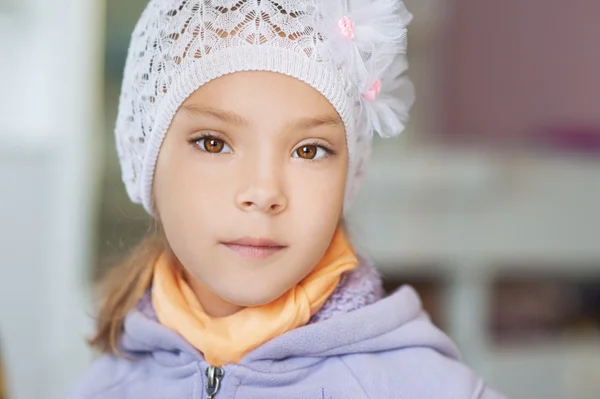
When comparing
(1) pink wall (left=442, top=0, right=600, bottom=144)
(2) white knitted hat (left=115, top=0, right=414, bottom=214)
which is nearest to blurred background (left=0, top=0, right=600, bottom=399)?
(1) pink wall (left=442, top=0, right=600, bottom=144)

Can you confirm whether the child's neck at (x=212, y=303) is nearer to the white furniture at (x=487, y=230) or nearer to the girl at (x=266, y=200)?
the girl at (x=266, y=200)

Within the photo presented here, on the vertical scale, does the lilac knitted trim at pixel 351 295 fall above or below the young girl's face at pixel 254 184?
below

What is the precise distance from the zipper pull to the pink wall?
2031 mm

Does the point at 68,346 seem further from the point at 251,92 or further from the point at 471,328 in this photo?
the point at 251,92

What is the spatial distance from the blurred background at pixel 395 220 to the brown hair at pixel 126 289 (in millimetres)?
826

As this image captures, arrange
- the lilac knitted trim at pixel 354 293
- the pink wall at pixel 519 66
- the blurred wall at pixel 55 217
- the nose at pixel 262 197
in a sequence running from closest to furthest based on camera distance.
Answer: the nose at pixel 262 197 → the lilac knitted trim at pixel 354 293 → the blurred wall at pixel 55 217 → the pink wall at pixel 519 66

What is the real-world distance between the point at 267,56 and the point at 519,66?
2122 millimetres

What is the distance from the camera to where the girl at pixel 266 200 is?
77 centimetres

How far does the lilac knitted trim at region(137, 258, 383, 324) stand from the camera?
33.8 inches

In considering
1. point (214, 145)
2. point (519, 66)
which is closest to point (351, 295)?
point (214, 145)

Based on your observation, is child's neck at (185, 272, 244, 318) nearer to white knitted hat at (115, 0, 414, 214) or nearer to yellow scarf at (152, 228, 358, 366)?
yellow scarf at (152, 228, 358, 366)

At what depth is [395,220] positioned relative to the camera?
2062 millimetres

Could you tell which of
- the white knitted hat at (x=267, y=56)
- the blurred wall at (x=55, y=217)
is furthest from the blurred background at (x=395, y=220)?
the white knitted hat at (x=267, y=56)

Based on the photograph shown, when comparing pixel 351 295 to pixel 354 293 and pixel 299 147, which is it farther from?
pixel 299 147
